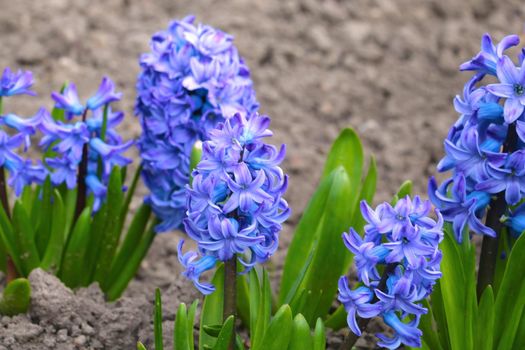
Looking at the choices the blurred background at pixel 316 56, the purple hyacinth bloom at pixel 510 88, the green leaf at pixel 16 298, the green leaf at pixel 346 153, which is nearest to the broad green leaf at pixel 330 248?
the green leaf at pixel 346 153

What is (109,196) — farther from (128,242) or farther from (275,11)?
(275,11)

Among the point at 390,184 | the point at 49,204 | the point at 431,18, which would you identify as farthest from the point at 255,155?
the point at 431,18

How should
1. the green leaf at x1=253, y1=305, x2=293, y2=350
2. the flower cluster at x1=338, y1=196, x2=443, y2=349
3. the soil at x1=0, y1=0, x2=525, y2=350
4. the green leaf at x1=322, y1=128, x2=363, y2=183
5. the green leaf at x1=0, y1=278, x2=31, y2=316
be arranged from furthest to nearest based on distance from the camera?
the soil at x1=0, y1=0, x2=525, y2=350 → the green leaf at x1=322, y1=128, x2=363, y2=183 → the green leaf at x1=0, y1=278, x2=31, y2=316 → the green leaf at x1=253, y1=305, x2=293, y2=350 → the flower cluster at x1=338, y1=196, x2=443, y2=349

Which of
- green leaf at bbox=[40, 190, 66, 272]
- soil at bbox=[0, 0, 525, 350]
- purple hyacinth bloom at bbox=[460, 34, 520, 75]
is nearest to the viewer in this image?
purple hyacinth bloom at bbox=[460, 34, 520, 75]

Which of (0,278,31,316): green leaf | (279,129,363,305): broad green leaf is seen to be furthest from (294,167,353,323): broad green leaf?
(0,278,31,316): green leaf

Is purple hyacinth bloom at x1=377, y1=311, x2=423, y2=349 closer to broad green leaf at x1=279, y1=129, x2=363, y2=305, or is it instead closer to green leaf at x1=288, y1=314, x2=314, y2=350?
green leaf at x1=288, y1=314, x2=314, y2=350

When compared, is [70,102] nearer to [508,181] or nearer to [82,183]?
[82,183]
